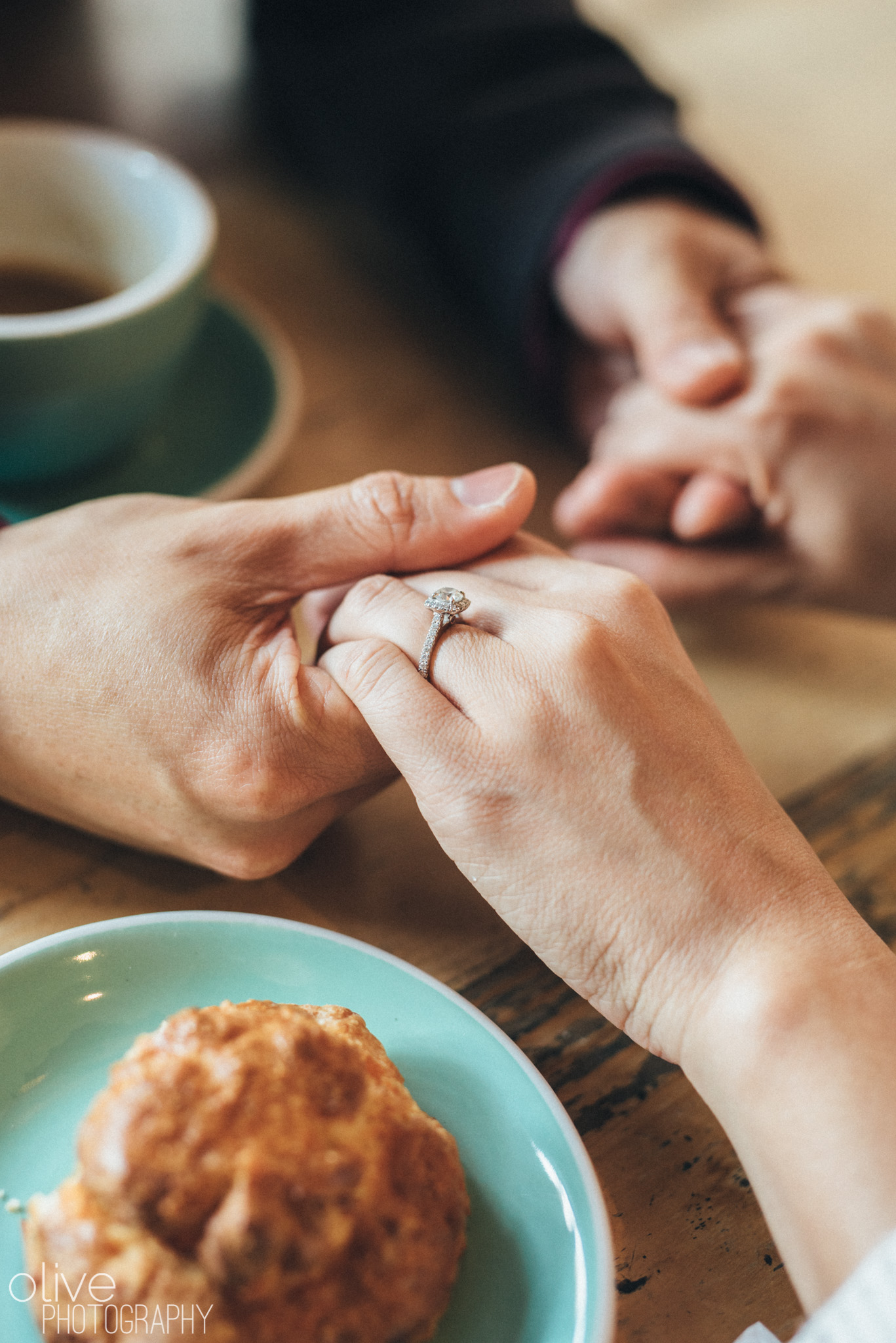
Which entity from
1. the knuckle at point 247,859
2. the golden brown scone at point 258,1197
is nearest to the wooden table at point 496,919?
the knuckle at point 247,859

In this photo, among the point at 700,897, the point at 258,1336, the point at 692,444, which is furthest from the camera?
the point at 692,444

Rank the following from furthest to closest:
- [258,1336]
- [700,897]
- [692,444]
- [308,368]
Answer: [308,368] < [692,444] < [700,897] < [258,1336]

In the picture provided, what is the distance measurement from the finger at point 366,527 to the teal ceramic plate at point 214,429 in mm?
185

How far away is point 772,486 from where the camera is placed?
2.77ft

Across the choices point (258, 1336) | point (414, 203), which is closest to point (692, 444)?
point (414, 203)

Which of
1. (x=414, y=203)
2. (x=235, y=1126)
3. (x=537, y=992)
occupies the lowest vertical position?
(x=537, y=992)

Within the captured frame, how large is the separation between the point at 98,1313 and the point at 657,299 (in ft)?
2.87

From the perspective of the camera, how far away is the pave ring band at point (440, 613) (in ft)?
1.86

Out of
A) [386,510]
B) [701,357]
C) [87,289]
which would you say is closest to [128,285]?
[87,289]

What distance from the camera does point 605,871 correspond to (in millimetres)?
503

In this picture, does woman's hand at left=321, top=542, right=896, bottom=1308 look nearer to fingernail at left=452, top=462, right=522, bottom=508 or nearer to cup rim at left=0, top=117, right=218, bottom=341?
fingernail at left=452, top=462, right=522, bottom=508

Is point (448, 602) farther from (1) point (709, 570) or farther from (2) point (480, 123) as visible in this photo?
(2) point (480, 123)

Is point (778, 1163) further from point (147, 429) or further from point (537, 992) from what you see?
point (147, 429)

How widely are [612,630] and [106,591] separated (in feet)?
1.02
